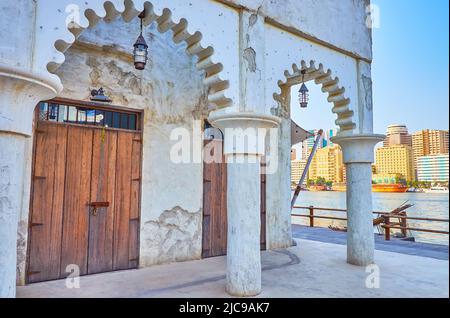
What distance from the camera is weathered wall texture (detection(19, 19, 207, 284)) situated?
5309mm

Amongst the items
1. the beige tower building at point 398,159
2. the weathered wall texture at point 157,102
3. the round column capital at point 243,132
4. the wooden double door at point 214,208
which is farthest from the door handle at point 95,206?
the beige tower building at point 398,159

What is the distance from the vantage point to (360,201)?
5977 mm

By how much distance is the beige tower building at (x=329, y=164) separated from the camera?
5311 cm

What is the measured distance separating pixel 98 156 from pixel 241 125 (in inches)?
98.1

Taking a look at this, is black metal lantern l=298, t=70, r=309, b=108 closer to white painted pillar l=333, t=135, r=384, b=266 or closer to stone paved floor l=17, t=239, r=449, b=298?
white painted pillar l=333, t=135, r=384, b=266

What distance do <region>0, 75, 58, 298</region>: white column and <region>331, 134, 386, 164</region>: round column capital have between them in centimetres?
500

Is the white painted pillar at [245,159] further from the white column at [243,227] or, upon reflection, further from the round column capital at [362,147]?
the round column capital at [362,147]

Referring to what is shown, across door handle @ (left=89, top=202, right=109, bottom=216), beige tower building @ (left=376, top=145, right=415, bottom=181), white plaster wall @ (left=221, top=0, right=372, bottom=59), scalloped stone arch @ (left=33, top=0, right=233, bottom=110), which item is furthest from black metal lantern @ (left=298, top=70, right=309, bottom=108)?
beige tower building @ (left=376, top=145, right=415, bottom=181)

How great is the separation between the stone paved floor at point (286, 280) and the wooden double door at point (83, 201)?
12.4 inches

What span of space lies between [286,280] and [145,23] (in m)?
4.01

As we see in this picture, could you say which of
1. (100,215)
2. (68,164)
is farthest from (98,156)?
(100,215)

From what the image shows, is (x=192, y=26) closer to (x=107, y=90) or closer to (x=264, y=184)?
(x=107, y=90)
